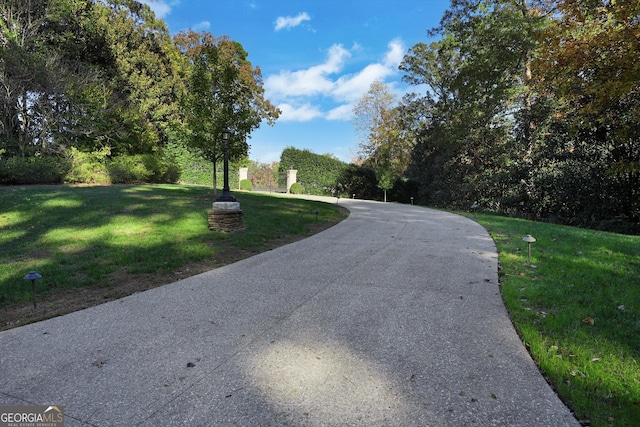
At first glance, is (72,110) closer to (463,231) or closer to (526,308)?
(463,231)

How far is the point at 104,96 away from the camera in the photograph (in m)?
17.7

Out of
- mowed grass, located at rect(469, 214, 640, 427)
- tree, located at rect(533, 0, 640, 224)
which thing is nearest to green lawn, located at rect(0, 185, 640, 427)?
mowed grass, located at rect(469, 214, 640, 427)

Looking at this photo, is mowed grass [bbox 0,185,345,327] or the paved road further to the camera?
mowed grass [bbox 0,185,345,327]

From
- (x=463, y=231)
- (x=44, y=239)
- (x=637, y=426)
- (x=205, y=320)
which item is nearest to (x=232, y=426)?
(x=205, y=320)

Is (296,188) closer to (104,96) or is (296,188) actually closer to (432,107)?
(432,107)

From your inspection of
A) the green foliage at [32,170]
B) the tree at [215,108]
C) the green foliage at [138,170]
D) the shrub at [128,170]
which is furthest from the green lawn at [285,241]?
the green foliage at [138,170]

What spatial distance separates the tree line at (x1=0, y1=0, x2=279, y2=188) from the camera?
11.3 metres

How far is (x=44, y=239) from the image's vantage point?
593 centimetres

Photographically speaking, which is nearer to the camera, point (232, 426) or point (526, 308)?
point (232, 426)

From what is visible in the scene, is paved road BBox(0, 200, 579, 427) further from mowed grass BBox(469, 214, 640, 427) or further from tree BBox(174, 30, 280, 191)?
tree BBox(174, 30, 280, 191)

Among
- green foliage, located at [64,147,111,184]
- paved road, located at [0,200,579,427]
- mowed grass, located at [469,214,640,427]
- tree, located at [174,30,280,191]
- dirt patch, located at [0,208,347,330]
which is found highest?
tree, located at [174,30,280,191]

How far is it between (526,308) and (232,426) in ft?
9.78

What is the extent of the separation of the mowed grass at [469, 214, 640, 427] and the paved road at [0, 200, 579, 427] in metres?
0.15

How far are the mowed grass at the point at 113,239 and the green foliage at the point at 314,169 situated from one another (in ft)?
50.4
